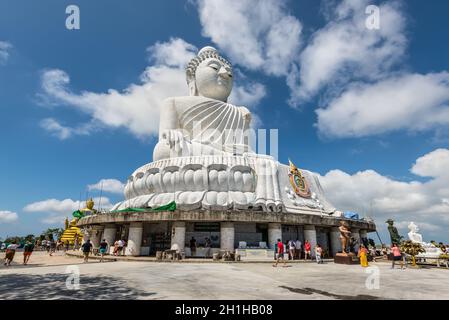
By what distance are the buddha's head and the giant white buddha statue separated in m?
1.78

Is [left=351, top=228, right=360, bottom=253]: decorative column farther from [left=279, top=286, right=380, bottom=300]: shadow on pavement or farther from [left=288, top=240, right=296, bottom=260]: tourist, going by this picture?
[left=279, top=286, right=380, bottom=300]: shadow on pavement

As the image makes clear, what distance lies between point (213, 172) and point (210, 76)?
13.5 metres

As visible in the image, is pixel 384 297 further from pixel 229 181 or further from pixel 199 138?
pixel 199 138

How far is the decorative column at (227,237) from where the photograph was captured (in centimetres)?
1667

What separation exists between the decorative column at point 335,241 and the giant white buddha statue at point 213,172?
207 cm

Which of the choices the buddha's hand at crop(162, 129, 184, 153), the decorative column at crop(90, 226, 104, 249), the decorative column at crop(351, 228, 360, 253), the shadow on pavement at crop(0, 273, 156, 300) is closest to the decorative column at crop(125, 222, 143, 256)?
the decorative column at crop(90, 226, 104, 249)

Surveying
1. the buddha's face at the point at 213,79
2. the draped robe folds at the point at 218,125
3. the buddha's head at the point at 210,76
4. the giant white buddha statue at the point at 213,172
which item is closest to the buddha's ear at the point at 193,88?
the buddha's head at the point at 210,76

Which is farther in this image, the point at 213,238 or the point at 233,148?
the point at 233,148

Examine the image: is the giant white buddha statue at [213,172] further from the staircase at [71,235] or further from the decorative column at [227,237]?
the staircase at [71,235]

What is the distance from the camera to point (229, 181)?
68.1 feet

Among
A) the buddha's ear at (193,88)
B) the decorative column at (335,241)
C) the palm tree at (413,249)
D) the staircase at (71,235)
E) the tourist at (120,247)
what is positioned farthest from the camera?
the staircase at (71,235)
